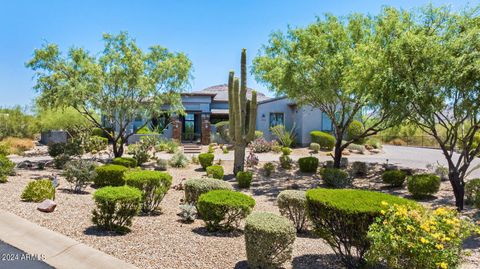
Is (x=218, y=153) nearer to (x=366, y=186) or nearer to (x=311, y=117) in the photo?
(x=311, y=117)

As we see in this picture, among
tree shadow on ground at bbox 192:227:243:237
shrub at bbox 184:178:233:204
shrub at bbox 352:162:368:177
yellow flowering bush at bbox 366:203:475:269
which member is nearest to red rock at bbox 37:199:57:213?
shrub at bbox 184:178:233:204

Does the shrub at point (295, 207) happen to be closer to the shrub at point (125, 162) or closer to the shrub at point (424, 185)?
the shrub at point (424, 185)

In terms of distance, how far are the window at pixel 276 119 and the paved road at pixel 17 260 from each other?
96.0 feet

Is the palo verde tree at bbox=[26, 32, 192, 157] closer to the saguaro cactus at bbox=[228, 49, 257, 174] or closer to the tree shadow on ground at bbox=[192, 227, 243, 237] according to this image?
the saguaro cactus at bbox=[228, 49, 257, 174]

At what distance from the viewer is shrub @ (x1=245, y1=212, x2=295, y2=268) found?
219 inches

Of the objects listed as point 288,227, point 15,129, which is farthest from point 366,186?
point 15,129

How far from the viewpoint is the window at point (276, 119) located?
34.3m

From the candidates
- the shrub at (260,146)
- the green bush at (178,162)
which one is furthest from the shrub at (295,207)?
the shrub at (260,146)

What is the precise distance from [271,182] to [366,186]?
14.7 feet

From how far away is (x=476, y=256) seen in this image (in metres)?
7.45

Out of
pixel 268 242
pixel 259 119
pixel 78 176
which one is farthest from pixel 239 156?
pixel 259 119

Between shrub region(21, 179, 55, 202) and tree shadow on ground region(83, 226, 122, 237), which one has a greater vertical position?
shrub region(21, 179, 55, 202)

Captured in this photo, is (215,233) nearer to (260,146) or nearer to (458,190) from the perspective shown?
(458,190)

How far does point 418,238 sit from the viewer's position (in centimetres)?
438
